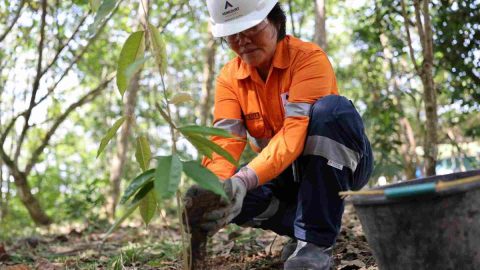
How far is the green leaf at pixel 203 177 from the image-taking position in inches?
52.9

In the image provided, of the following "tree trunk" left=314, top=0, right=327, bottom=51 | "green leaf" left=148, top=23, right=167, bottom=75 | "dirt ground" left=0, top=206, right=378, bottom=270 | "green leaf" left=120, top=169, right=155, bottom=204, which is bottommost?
"dirt ground" left=0, top=206, right=378, bottom=270

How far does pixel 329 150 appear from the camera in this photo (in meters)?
1.97

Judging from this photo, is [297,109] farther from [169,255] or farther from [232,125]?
[169,255]

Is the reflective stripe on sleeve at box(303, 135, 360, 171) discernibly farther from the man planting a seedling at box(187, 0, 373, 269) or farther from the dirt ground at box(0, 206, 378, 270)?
the dirt ground at box(0, 206, 378, 270)

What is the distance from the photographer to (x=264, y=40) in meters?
2.17

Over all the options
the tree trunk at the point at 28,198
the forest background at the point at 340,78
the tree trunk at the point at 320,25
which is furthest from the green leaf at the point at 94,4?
the tree trunk at the point at 28,198

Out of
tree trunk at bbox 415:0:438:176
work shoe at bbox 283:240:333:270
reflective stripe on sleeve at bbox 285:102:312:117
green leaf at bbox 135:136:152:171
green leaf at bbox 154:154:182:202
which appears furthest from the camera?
tree trunk at bbox 415:0:438:176

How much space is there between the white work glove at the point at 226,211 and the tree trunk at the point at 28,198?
3875mm

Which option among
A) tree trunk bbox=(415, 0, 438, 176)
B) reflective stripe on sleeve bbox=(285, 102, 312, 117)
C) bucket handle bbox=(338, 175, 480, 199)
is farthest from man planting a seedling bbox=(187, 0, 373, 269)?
tree trunk bbox=(415, 0, 438, 176)

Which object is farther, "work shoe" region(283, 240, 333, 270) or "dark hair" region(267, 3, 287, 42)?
"dark hair" region(267, 3, 287, 42)

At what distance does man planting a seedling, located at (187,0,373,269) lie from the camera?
193 centimetres

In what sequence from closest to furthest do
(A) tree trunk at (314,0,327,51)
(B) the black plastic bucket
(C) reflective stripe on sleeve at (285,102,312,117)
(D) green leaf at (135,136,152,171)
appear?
(B) the black plastic bucket
(D) green leaf at (135,136,152,171)
(C) reflective stripe on sleeve at (285,102,312,117)
(A) tree trunk at (314,0,327,51)

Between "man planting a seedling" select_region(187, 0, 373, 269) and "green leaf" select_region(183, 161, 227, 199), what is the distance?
0.87 ft

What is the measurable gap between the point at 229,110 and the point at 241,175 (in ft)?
1.80
